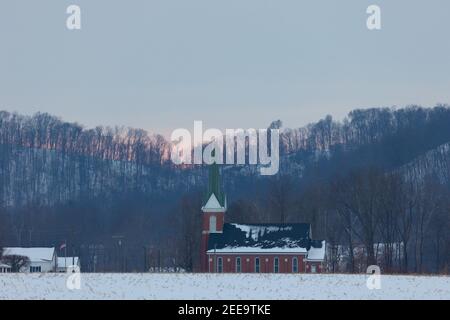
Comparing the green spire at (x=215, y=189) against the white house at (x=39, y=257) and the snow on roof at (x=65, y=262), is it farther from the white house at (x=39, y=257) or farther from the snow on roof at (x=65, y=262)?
the white house at (x=39, y=257)

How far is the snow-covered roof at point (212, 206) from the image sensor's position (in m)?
97.9

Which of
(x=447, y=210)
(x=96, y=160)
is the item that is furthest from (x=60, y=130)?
(x=447, y=210)

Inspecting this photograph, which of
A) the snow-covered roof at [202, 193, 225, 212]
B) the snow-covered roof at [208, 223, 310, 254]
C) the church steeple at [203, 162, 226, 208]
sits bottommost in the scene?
the snow-covered roof at [208, 223, 310, 254]

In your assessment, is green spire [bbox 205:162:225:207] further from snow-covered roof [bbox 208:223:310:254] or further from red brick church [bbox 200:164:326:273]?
snow-covered roof [bbox 208:223:310:254]

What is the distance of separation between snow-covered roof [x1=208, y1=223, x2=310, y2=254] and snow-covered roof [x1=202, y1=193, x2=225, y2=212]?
2.72 meters

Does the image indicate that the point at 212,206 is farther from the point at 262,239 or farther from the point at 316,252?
the point at 316,252

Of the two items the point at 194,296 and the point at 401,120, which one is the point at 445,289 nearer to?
the point at 194,296

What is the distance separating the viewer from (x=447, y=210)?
11119 centimetres

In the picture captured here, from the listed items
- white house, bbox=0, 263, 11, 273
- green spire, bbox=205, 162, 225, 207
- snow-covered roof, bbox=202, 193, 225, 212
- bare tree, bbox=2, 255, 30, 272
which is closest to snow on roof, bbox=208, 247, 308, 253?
snow-covered roof, bbox=202, 193, 225, 212

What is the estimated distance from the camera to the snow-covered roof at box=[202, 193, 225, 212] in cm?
9788

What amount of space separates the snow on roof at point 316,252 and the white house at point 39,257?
26061 mm

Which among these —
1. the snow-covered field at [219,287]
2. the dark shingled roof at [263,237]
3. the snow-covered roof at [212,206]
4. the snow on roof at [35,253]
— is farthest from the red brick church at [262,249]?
the snow-covered field at [219,287]

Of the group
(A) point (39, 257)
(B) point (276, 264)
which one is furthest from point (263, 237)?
(A) point (39, 257)
